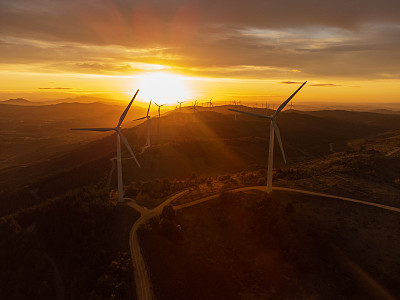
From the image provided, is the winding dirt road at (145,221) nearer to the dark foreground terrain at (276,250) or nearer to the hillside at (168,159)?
the dark foreground terrain at (276,250)

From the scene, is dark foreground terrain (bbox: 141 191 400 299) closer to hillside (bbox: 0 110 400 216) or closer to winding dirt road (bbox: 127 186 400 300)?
winding dirt road (bbox: 127 186 400 300)

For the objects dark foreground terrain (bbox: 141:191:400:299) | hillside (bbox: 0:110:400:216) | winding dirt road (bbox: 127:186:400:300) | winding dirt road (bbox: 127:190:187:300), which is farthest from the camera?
hillside (bbox: 0:110:400:216)

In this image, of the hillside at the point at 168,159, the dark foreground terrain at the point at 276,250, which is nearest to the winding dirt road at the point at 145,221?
the dark foreground terrain at the point at 276,250

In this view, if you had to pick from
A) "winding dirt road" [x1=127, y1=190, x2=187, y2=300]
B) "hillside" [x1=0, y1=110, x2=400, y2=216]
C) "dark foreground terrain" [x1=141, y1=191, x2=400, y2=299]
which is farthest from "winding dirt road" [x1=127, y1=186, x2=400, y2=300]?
"hillside" [x1=0, y1=110, x2=400, y2=216]

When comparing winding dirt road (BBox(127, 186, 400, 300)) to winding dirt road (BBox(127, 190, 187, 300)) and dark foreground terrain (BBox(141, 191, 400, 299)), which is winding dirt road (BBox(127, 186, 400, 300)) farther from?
dark foreground terrain (BBox(141, 191, 400, 299))

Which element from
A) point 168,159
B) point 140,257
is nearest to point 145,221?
point 140,257

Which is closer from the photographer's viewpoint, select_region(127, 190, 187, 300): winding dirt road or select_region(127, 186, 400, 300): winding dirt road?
select_region(127, 190, 187, 300): winding dirt road

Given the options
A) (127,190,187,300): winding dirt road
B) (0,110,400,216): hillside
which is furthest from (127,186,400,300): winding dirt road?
(0,110,400,216): hillside

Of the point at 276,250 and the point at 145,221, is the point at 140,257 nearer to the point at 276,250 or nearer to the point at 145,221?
the point at 145,221

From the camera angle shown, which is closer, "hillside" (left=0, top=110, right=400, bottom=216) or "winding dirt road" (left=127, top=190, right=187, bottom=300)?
"winding dirt road" (left=127, top=190, right=187, bottom=300)

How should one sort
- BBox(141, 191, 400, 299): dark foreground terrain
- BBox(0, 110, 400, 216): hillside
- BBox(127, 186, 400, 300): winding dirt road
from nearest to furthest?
BBox(141, 191, 400, 299): dark foreground terrain → BBox(127, 186, 400, 300): winding dirt road → BBox(0, 110, 400, 216): hillside

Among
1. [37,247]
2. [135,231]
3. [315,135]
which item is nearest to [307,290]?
[135,231]
